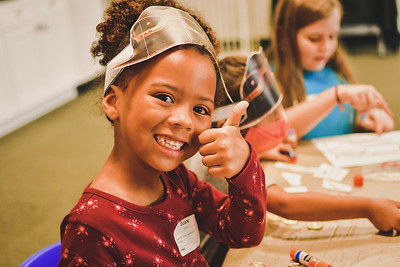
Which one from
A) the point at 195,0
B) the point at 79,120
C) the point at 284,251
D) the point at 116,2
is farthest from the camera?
the point at 195,0

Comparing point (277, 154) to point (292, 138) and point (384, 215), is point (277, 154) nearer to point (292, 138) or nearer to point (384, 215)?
point (292, 138)

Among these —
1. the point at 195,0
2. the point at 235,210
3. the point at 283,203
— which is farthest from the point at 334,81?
the point at 195,0

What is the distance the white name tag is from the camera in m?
0.88

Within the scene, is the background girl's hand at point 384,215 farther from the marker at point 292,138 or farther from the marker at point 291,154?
the marker at point 292,138

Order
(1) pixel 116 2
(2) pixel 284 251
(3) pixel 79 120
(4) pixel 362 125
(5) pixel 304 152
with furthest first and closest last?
(3) pixel 79 120 < (4) pixel 362 125 < (5) pixel 304 152 < (2) pixel 284 251 < (1) pixel 116 2

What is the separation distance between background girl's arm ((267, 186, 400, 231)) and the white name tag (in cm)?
32

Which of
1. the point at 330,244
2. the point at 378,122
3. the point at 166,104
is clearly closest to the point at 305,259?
the point at 330,244

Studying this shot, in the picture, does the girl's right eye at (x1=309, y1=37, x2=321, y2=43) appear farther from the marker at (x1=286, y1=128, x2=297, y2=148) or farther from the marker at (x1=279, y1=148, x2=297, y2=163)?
the marker at (x1=279, y1=148, x2=297, y2=163)

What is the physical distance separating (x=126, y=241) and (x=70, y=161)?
2473mm

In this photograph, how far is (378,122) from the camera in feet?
5.69

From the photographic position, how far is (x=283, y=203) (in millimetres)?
1169

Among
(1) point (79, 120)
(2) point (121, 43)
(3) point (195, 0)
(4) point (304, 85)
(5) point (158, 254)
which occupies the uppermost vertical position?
(2) point (121, 43)

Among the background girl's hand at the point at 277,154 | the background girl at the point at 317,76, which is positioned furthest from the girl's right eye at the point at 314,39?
the background girl's hand at the point at 277,154

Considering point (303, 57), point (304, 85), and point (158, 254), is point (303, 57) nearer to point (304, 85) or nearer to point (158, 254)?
point (304, 85)
